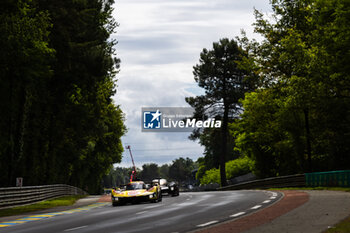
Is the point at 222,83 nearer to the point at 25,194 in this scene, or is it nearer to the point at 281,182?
the point at 281,182

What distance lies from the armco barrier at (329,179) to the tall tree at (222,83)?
1174 inches

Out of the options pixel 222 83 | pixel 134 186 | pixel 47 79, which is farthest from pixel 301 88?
pixel 222 83

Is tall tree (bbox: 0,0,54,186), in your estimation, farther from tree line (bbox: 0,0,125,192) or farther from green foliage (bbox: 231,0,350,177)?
green foliage (bbox: 231,0,350,177)

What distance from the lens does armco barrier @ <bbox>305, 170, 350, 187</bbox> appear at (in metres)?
27.7

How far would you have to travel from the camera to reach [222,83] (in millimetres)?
63219

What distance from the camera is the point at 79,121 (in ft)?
143

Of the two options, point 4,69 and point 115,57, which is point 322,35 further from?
point 115,57

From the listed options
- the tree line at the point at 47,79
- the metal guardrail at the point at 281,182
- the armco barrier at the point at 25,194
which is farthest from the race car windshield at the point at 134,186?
the metal guardrail at the point at 281,182

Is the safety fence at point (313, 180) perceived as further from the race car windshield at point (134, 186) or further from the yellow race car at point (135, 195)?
the race car windshield at point (134, 186)

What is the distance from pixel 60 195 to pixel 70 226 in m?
30.0

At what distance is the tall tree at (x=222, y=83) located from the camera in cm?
6238

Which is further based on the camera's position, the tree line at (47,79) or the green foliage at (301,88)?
the green foliage at (301,88)

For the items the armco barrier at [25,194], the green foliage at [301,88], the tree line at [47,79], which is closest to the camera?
the armco barrier at [25,194]

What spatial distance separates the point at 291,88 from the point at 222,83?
1117 inches
